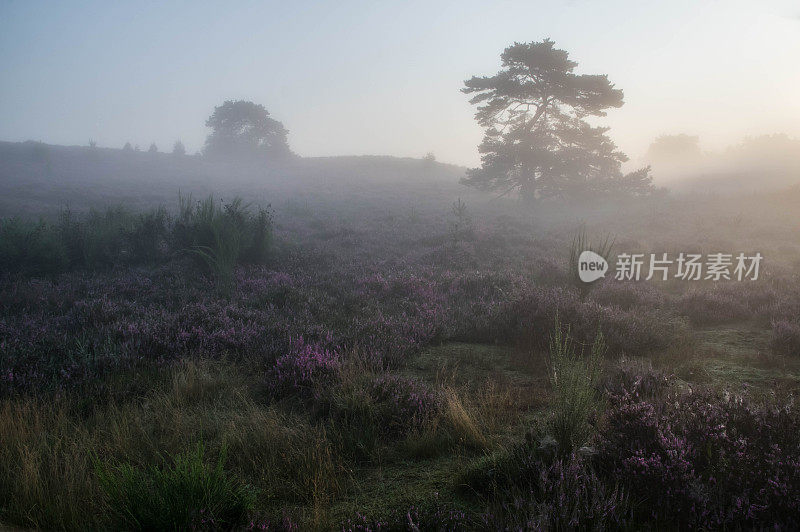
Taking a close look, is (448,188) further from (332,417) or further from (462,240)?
(332,417)

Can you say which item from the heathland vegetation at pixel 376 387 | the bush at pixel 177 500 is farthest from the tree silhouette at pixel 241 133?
the bush at pixel 177 500

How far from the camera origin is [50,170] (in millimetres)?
32719

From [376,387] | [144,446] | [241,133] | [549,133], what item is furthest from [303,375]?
[241,133]

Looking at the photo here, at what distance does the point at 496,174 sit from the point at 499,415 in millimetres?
24037

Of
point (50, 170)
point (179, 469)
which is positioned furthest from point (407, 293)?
point (50, 170)

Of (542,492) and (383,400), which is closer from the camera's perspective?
(542,492)

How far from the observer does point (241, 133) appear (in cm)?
5462

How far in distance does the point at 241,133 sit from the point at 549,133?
1620 inches

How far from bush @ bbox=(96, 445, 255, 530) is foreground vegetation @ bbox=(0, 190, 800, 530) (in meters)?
0.01

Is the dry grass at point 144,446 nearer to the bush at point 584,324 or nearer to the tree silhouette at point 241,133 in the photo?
the bush at point 584,324

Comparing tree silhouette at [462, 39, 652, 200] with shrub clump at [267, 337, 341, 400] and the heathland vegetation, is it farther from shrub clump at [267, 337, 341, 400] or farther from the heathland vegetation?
shrub clump at [267, 337, 341, 400]

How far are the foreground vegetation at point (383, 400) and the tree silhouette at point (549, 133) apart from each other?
1732 centimetres

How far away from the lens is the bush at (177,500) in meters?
2.19

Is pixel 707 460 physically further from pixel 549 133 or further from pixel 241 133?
pixel 241 133
